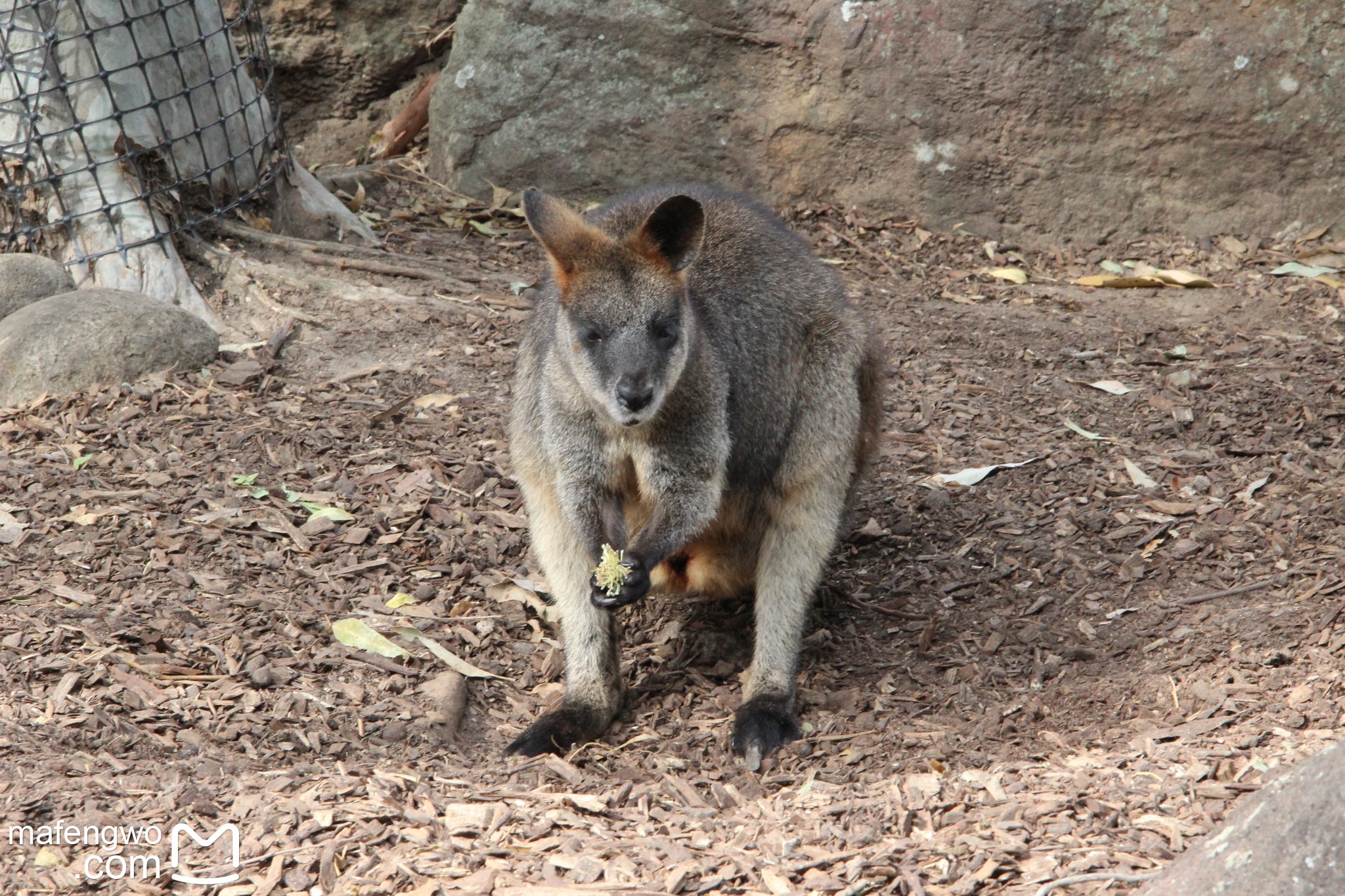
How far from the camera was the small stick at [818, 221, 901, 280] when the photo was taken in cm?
720

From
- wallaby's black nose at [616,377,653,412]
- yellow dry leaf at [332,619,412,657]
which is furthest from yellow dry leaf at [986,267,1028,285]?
yellow dry leaf at [332,619,412,657]

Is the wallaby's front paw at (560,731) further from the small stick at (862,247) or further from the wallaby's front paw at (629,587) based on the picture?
the small stick at (862,247)

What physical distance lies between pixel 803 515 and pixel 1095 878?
1.88 meters

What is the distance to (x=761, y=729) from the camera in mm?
3992

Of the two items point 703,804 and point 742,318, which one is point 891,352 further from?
point 703,804

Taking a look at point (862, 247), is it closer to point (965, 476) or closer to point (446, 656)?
point (965, 476)

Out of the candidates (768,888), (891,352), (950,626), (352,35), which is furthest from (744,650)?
(352,35)

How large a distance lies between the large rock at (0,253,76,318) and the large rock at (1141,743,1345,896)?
5057 millimetres

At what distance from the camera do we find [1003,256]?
24.2 feet

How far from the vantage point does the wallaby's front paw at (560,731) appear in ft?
12.8


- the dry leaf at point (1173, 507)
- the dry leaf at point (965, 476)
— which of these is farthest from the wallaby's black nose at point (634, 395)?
the dry leaf at point (1173, 507)

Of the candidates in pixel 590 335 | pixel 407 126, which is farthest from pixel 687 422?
pixel 407 126

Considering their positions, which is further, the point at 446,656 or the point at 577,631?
the point at 446,656

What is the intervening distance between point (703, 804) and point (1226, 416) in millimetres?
3254
